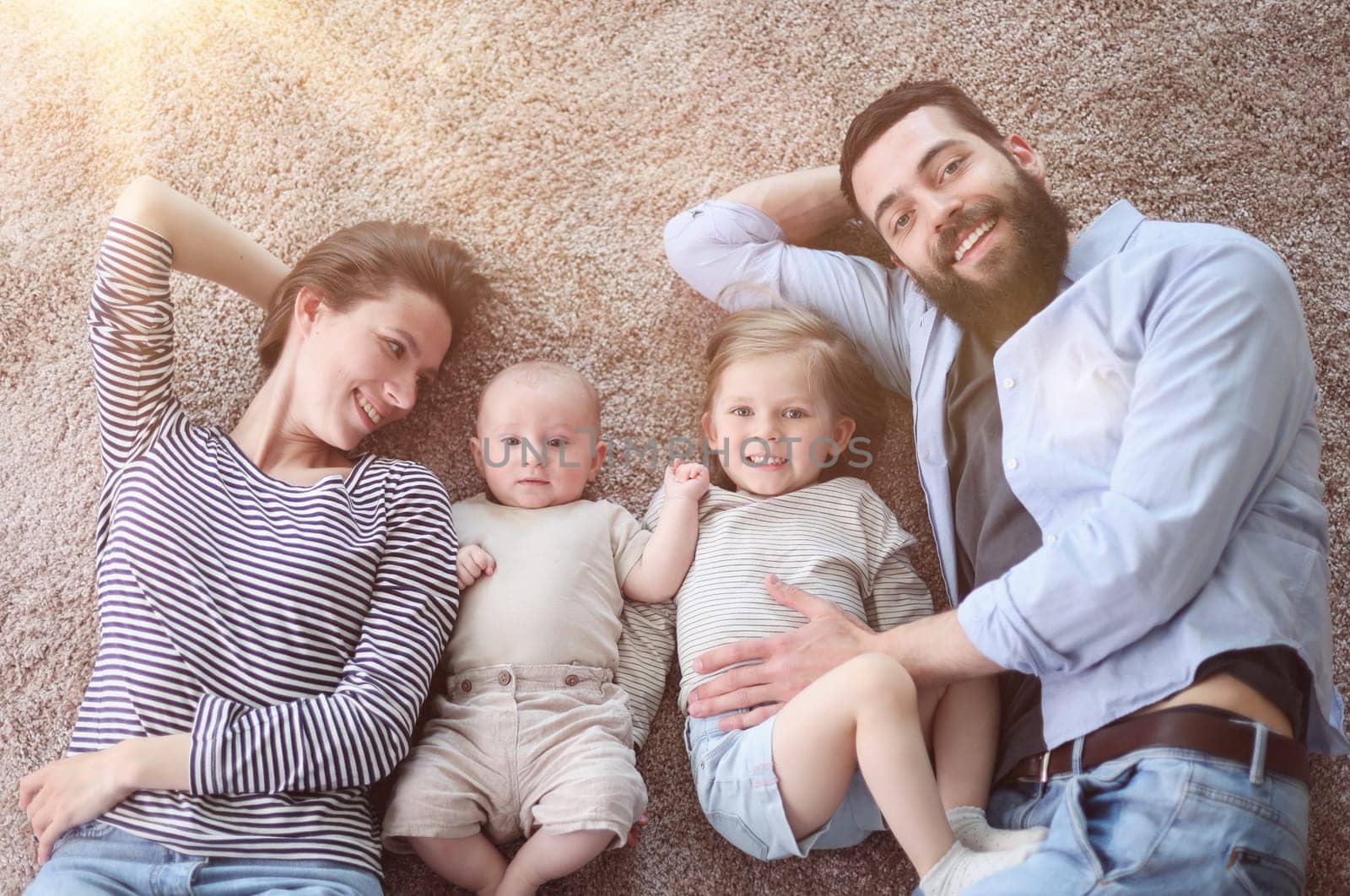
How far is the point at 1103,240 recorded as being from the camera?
142 cm

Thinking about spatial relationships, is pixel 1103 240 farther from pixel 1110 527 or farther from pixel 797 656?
pixel 797 656

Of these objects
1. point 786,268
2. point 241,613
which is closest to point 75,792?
point 241,613

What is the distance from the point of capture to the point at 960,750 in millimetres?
1387

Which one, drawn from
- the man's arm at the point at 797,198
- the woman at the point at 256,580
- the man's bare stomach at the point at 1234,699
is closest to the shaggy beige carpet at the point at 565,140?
the man's arm at the point at 797,198

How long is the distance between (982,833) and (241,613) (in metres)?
1.08

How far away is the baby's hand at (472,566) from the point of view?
1.49m

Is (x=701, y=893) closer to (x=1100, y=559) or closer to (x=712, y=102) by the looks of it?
(x=1100, y=559)

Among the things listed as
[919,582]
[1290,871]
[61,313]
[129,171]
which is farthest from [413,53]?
[1290,871]

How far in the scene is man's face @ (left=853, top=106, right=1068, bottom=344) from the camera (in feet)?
4.72

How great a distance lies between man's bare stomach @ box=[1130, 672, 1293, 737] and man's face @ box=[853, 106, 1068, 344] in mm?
582

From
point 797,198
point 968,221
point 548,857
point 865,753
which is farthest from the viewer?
point 797,198

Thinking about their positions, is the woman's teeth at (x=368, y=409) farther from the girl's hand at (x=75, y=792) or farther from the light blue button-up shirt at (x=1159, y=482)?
the light blue button-up shirt at (x=1159, y=482)

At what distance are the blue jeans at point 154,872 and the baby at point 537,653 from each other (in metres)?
0.12

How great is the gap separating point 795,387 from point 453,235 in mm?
741
